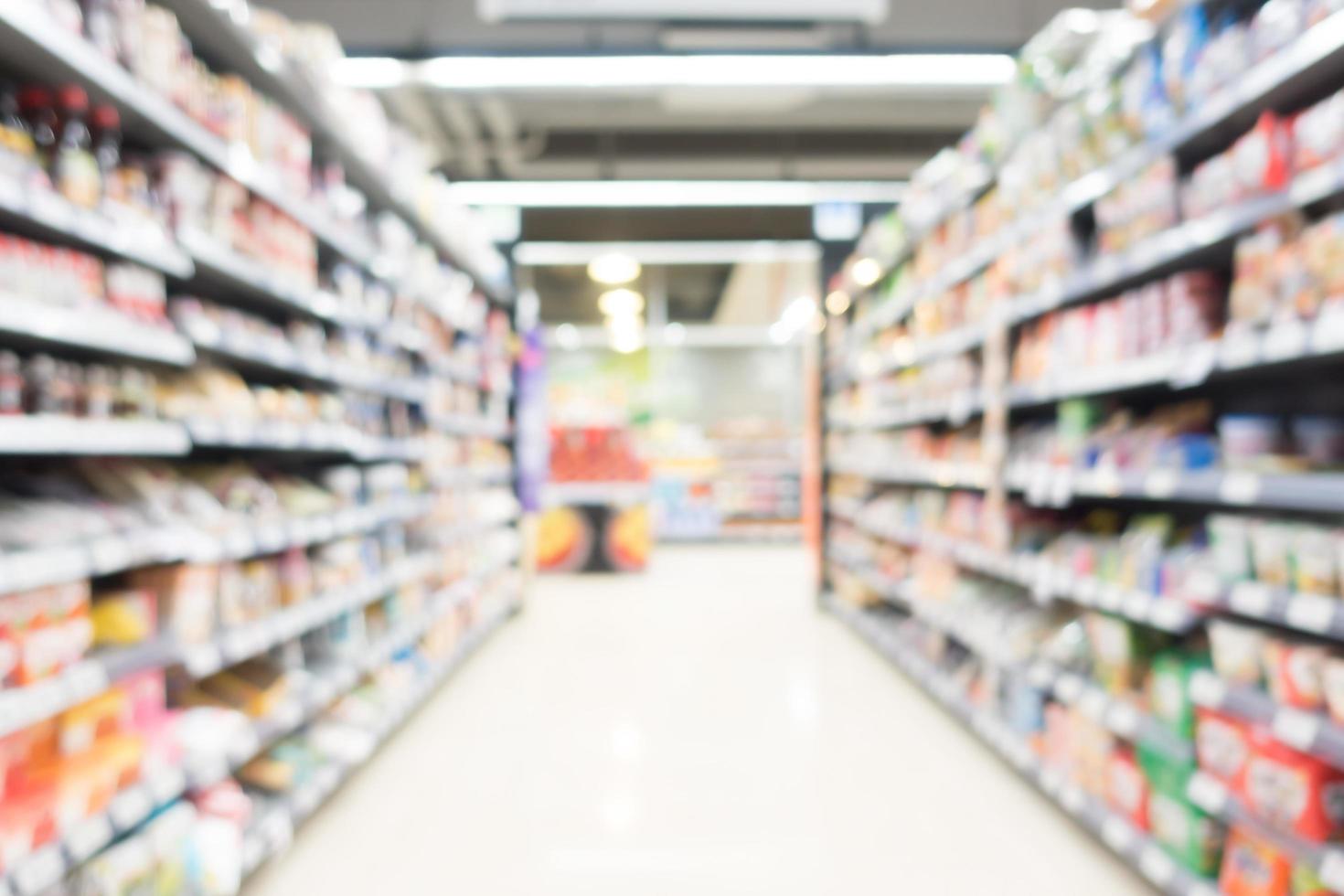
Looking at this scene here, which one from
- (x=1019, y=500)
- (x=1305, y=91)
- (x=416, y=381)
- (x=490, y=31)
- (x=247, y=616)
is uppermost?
(x=490, y=31)

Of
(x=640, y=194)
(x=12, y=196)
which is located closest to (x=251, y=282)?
(x=12, y=196)

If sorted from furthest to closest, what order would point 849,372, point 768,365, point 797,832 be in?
1. point 768,365
2. point 849,372
3. point 797,832

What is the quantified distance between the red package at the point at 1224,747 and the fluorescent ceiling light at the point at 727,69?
3945mm

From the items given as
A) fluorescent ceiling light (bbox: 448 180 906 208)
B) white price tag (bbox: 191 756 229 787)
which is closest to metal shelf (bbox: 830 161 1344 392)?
white price tag (bbox: 191 756 229 787)

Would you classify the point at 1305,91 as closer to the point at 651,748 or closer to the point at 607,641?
the point at 651,748

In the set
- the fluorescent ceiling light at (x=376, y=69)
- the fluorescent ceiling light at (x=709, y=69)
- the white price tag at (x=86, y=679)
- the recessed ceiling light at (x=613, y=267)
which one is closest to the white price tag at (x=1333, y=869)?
the white price tag at (x=86, y=679)

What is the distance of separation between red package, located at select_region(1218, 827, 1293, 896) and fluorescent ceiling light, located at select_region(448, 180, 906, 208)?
6705 mm

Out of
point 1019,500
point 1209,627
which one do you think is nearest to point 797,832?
point 1209,627

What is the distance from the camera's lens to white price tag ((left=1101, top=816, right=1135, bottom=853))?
7.34 ft

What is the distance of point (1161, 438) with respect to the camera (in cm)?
238

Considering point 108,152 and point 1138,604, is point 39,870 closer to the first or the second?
point 108,152

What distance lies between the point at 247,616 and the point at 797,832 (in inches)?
68.2

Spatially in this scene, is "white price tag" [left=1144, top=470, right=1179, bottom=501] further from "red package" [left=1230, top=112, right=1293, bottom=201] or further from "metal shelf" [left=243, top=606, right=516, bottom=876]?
"metal shelf" [left=243, top=606, right=516, bottom=876]

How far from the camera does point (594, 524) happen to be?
8.55 metres
